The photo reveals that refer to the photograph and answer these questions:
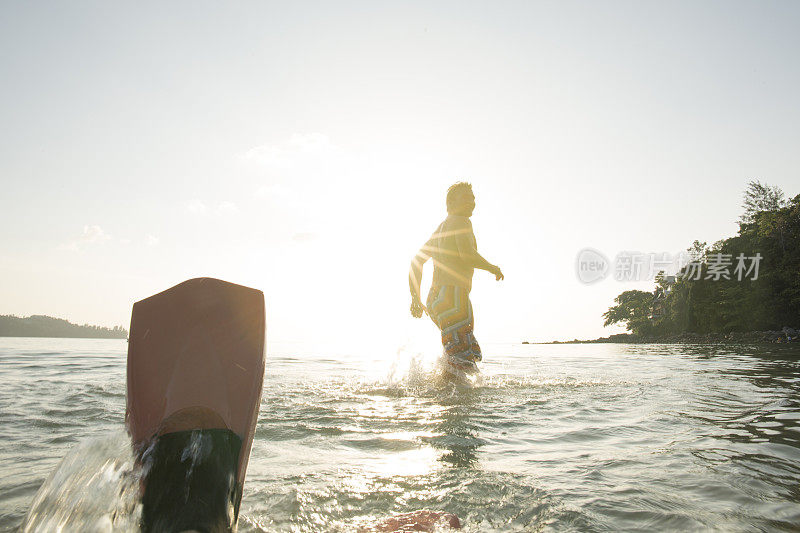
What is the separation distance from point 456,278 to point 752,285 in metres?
52.3

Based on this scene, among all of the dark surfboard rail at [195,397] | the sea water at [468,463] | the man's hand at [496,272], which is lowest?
the sea water at [468,463]

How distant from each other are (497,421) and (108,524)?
2.69m

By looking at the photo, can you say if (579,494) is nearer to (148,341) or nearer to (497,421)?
(497,421)

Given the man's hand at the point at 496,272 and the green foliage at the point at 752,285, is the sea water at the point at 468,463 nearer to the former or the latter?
the man's hand at the point at 496,272

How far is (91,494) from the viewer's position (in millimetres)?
1630

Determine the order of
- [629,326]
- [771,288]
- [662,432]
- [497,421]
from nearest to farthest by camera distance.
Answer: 1. [662,432]
2. [497,421]
3. [771,288]
4. [629,326]

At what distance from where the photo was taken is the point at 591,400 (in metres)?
4.62

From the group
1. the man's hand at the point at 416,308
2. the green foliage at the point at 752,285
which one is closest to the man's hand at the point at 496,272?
the man's hand at the point at 416,308

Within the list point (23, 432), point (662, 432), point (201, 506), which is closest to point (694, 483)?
point (662, 432)

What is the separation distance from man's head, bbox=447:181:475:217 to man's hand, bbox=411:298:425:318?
145 cm

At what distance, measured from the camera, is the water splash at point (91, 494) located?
149 centimetres

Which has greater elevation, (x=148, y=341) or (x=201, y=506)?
(x=148, y=341)

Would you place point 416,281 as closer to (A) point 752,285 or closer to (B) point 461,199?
(B) point 461,199

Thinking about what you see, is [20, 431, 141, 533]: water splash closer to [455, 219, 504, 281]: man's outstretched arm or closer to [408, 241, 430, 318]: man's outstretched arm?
[455, 219, 504, 281]: man's outstretched arm
